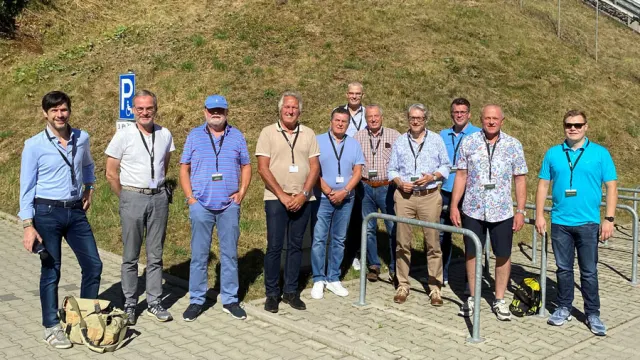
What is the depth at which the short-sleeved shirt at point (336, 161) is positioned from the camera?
645 cm

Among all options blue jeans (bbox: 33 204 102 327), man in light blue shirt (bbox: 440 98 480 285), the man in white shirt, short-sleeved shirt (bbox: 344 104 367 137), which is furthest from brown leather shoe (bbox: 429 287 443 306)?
blue jeans (bbox: 33 204 102 327)

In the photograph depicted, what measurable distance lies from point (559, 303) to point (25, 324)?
497 centimetres

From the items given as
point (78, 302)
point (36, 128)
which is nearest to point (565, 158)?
point (78, 302)

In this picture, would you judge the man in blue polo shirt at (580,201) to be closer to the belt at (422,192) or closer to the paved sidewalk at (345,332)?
the paved sidewalk at (345,332)

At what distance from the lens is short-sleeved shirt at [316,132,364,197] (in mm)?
6453

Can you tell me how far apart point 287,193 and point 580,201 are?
106 inches

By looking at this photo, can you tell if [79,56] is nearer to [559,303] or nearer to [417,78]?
[417,78]

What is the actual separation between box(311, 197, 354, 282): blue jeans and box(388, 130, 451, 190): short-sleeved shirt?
64 cm

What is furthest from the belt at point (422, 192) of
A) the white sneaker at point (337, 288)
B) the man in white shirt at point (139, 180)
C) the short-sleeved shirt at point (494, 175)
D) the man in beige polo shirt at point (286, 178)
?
the man in white shirt at point (139, 180)

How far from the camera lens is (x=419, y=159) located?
627 cm

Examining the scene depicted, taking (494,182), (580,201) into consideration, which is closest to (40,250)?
(494,182)

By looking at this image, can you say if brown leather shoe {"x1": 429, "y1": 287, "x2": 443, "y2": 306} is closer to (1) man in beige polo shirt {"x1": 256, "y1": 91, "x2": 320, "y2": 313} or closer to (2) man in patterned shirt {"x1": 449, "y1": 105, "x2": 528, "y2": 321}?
(2) man in patterned shirt {"x1": 449, "y1": 105, "x2": 528, "y2": 321}

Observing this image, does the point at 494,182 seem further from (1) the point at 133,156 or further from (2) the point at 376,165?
(1) the point at 133,156

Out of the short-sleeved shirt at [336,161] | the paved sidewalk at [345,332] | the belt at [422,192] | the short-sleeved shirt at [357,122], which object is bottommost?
the paved sidewalk at [345,332]
